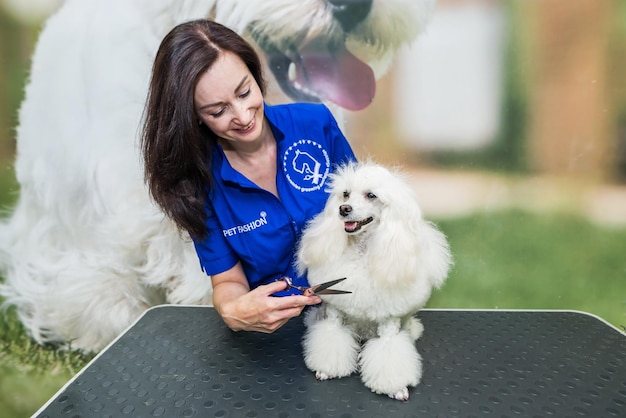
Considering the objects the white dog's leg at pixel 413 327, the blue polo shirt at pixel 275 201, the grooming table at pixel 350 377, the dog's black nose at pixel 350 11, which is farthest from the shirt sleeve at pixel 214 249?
the dog's black nose at pixel 350 11

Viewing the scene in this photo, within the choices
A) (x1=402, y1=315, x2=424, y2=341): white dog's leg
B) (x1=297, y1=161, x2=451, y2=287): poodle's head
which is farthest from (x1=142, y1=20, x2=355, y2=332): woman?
(x1=402, y1=315, x2=424, y2=341): white dog's leg

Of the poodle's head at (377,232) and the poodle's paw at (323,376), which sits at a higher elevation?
the poodle's head at (377,232)

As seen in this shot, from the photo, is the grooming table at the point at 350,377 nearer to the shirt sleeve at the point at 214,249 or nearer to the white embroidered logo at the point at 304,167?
the shirt sleeve at the point at 214,249

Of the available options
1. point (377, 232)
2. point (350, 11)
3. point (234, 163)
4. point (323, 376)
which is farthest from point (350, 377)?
point (350, 11)

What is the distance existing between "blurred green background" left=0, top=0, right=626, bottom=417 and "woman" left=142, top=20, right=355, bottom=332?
382 millimetres

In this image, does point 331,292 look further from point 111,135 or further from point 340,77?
point 111,135

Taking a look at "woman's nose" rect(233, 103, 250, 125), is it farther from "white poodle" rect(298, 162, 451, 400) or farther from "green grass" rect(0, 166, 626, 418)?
"green grass" rect(0, 166, 626, 418)

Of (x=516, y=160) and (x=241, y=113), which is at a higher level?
(x=241, y=113)

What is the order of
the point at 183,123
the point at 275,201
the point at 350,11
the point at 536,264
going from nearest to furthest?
1. the point at 183,123
2. the point at 275,201
3. the point at 350,11
4. the point at 536,264

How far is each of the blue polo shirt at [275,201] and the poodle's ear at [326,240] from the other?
15cm

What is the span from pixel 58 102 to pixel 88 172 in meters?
0.22

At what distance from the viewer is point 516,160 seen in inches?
54.2

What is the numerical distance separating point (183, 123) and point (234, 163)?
18cm

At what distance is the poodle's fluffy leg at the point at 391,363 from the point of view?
824mm
